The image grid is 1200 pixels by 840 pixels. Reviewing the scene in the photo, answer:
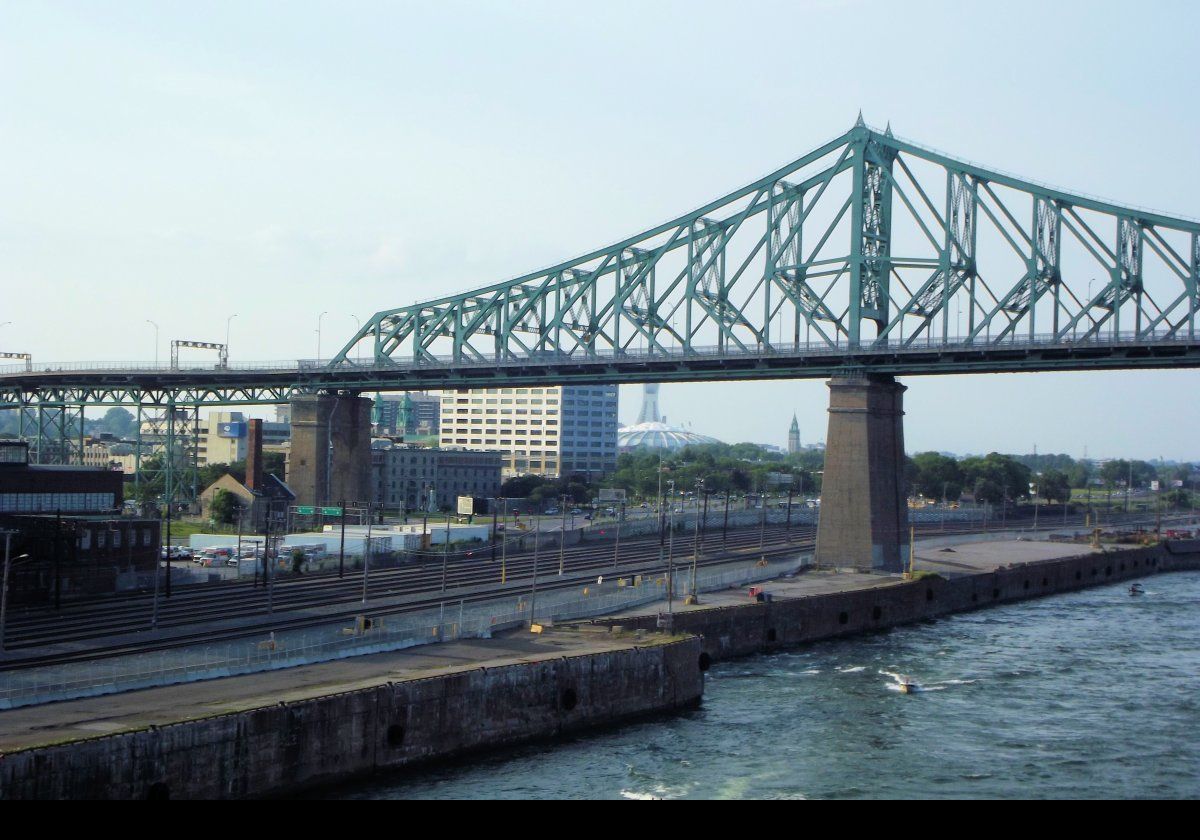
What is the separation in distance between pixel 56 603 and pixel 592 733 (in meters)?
30.0

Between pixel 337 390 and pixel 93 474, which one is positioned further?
pixel 337 390

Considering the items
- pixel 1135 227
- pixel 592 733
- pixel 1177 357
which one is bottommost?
pixel 592 733

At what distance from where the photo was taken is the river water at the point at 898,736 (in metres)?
42.1

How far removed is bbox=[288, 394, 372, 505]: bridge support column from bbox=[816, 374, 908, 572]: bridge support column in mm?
56908

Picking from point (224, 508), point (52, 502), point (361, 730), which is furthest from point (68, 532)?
point (224, 508)

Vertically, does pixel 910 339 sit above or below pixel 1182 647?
above

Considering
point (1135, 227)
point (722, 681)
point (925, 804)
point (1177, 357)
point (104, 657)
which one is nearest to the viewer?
point (925, 804)

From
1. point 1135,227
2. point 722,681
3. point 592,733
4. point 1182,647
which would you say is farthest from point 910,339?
point 592,733

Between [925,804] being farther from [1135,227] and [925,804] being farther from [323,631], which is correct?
[1135,227]

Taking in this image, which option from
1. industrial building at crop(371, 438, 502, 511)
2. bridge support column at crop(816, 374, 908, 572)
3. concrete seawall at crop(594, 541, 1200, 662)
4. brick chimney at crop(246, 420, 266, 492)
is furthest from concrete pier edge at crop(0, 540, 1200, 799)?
industrial building at crop(371, 438, 502, 511)

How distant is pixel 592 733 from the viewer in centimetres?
5116

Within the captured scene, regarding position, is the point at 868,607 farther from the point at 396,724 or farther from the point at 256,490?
the point at 256,490

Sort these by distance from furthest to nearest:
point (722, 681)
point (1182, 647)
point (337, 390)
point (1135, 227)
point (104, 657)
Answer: point (337, 390), point (1135, 227), point (1182, 647), point (722, 681), point (104, 657)

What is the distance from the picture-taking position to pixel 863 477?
3698 inches
